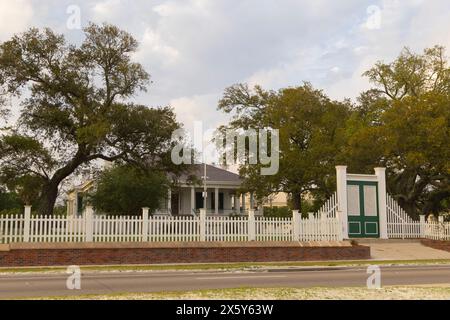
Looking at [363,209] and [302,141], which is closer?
[363,209]

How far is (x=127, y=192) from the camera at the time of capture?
147 ft

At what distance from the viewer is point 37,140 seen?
28922mm

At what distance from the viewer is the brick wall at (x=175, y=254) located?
20281 millimetres

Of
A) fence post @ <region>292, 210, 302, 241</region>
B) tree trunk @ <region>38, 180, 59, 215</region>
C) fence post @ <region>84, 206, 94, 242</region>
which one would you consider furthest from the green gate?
tree trunk @ <region>38, 180, 59, 215</region>

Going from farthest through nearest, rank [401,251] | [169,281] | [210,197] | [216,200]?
[210,197]
[216,200]
[401,251]
[169,281]

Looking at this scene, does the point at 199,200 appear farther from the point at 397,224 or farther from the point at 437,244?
the point at 437,244

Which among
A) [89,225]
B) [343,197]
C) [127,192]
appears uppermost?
[127,192]

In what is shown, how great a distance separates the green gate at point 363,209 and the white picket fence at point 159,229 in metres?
2.42

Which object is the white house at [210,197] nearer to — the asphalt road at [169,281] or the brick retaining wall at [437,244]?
the brick retaining wall at [437,244]

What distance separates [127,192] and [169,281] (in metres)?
30.3

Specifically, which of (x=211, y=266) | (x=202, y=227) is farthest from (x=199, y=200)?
(x=211, y=266)

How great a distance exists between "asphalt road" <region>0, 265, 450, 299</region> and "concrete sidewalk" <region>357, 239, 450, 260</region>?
637cm

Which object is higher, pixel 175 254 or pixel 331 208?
pixel 331 208
